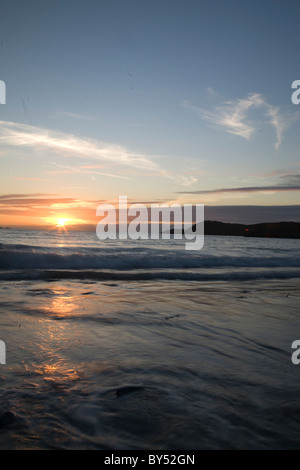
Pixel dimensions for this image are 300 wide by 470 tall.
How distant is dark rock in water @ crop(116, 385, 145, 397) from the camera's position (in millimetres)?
2448

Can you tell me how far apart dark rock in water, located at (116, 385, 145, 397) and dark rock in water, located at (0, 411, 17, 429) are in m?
0.78

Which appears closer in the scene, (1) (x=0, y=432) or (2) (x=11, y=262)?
(1) (x=0, y=432)

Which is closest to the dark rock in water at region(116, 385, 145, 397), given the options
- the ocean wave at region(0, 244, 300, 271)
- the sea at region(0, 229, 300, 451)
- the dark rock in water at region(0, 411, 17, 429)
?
the sea at region(0, 229, 300, 451)

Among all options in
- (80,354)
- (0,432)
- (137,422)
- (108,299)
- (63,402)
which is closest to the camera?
(0,432)

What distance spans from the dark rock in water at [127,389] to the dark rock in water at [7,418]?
0.78 m

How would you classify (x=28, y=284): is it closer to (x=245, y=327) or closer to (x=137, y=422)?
(x=245, y=327)

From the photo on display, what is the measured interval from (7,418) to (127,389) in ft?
3.00

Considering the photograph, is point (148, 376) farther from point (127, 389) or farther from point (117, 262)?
point (117, 262)

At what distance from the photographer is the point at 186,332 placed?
4.25 metres

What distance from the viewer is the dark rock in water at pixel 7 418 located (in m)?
2.00

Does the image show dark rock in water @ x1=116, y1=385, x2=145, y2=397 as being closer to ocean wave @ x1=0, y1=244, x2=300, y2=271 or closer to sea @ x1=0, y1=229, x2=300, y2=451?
sea @ x1=0, y1=229, x2=300, y2=451

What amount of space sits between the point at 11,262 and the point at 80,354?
12.8 m

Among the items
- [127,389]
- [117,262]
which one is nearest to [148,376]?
[127,389]
